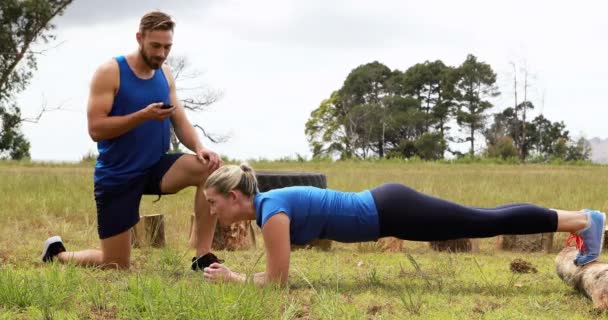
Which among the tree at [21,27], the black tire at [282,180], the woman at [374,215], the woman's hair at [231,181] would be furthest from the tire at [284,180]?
the tree at [21,27]

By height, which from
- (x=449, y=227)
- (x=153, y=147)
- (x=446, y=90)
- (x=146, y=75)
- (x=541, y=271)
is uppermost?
(x=446, y=90)

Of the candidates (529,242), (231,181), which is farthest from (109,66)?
(529,242)

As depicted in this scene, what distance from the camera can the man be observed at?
5668 millimetres

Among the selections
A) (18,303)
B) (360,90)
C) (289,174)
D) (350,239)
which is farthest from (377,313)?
(360,90)

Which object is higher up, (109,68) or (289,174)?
(109,68)

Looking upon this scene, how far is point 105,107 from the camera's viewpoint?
5.71 m

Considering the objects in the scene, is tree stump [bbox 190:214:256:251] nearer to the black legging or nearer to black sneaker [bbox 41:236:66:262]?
black sneaker [bbox 41:236:66:262]

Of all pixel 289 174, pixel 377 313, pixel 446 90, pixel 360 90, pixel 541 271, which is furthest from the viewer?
pixel 360 90

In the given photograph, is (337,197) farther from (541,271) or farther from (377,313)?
(541,271)

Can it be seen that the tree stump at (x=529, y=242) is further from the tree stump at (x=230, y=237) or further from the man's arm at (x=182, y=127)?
the man's arm at (x=182, y=127)

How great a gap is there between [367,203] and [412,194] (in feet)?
0.96

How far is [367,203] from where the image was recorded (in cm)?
504

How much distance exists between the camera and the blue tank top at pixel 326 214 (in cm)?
495

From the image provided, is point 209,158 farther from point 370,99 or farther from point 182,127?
point 370,99
